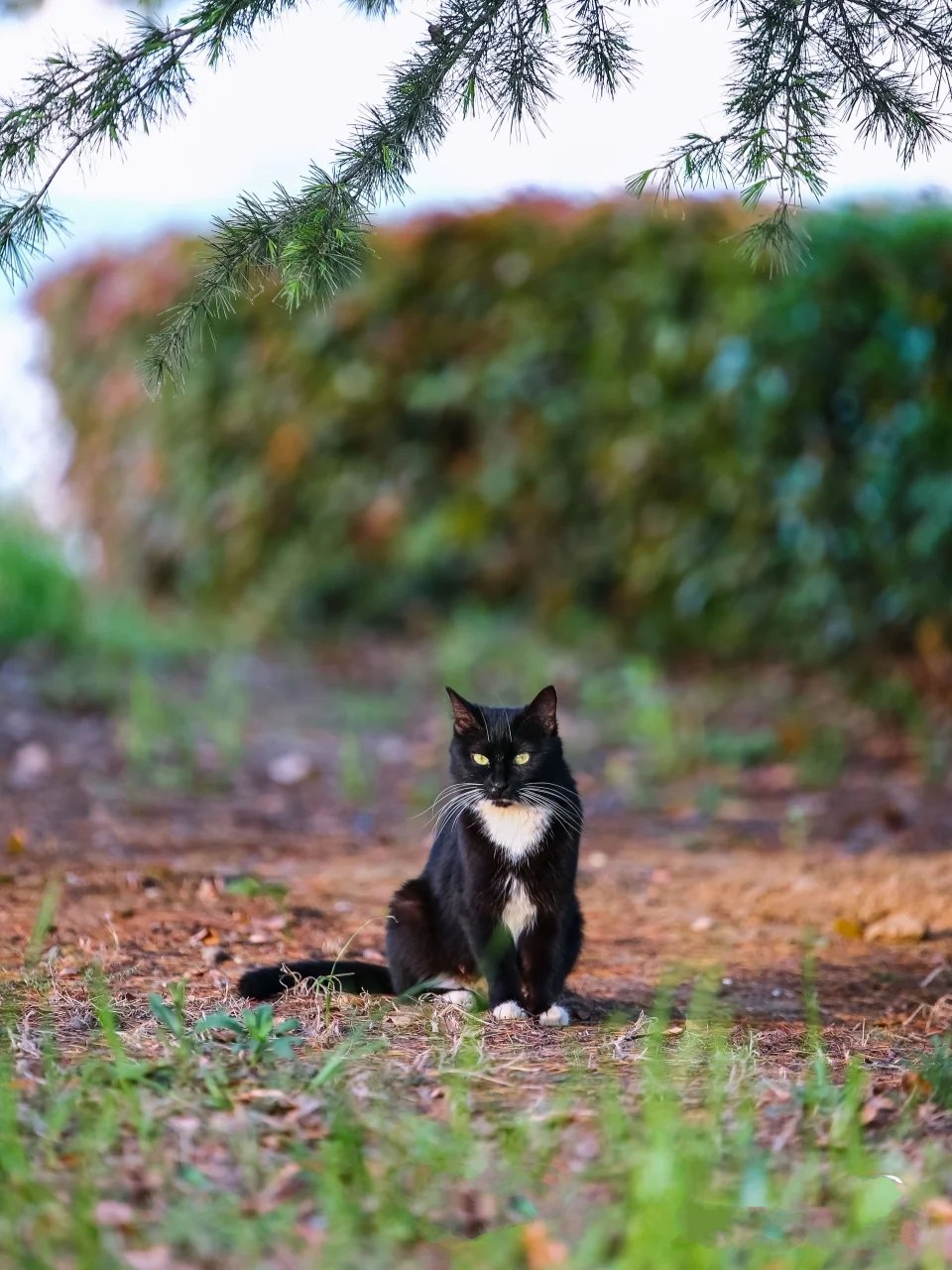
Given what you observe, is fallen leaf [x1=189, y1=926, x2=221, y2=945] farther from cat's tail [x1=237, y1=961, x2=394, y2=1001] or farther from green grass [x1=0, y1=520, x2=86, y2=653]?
green grass [x1=0, y1=520, x2=86, y2=653]

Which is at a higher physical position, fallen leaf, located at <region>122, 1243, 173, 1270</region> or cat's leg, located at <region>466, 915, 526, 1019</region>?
cat's leg, located at <region>466, 915, 526, 1019</region>

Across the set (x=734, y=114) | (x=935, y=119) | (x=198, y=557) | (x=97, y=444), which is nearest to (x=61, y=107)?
(x=734, y=114)

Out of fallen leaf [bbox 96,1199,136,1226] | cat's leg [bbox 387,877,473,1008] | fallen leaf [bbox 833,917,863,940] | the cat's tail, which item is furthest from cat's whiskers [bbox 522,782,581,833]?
fallen leaf [bbox 96,1199,136,1226]

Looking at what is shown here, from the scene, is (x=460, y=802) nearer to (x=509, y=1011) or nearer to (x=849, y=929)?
(x=509, y=1011)

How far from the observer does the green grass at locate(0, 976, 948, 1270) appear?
1.87 m

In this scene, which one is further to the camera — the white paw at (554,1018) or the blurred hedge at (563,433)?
the blurred hedge at (563,433)

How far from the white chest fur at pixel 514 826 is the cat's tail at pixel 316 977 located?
433 mm

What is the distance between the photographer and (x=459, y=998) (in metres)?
3.11

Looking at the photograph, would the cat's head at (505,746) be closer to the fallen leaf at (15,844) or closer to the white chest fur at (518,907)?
the white chest fur at (518,907)

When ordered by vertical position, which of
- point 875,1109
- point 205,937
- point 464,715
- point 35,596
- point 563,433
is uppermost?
point 563,433

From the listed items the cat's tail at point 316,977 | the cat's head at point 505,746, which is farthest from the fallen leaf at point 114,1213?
the cat's head at point 505,746

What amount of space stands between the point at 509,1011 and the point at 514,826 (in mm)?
418

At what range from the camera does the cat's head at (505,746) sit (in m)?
3.18

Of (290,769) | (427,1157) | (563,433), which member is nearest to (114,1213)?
(427,1157)
